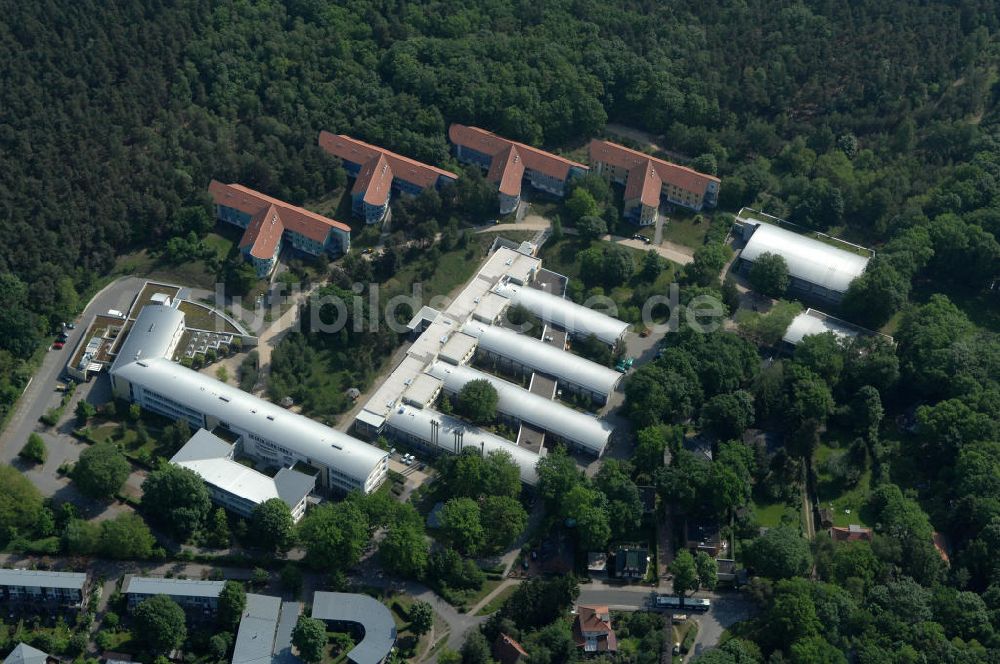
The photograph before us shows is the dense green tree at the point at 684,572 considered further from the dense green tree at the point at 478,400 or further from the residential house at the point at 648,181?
the residential house at the point at 648,181

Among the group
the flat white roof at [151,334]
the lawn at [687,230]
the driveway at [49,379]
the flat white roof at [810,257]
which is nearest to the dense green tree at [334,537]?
the flat white roof at [151,334]

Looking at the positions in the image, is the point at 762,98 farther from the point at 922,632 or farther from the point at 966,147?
the point at 922,632

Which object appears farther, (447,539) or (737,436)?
(737,436)

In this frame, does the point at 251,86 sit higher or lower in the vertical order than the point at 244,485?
higher

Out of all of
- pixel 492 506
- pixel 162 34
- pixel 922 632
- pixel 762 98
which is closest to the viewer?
pixel 922 632


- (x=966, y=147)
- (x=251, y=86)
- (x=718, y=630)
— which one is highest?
(x=966, y=147)

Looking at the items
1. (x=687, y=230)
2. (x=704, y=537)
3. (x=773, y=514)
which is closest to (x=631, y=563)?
(x=704, y=537)

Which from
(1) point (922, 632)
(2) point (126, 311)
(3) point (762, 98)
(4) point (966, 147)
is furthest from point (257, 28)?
(1) point (922, 632)

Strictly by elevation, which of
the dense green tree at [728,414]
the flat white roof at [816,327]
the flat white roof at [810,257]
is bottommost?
the dense green tree at [728,414]

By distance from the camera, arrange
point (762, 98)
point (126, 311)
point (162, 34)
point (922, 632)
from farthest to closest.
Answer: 1. point (762, 98)
2. point (162, 34)
3. point (126, 311)
4. point (922, 632)
